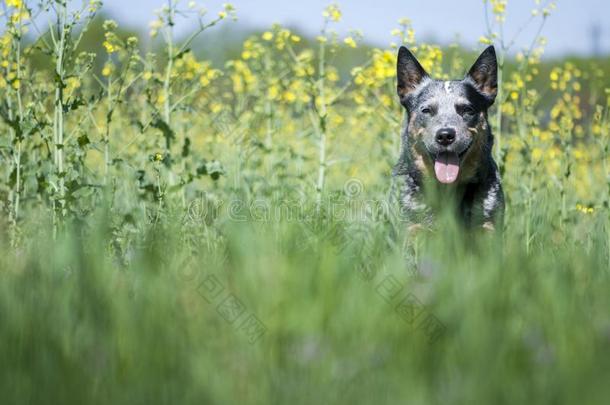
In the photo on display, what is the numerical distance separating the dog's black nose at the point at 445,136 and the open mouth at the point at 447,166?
92mm

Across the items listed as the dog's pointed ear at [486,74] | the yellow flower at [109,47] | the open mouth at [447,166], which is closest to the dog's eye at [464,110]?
the dog's pointed ear at [486,74]

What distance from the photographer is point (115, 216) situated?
150 inches

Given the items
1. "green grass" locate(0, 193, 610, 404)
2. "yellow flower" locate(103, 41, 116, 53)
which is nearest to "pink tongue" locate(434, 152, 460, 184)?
"green grass" locate(0, 193, 610, 404)

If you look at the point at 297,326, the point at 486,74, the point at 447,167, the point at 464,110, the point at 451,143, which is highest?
the point at 486,74

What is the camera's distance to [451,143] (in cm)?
447

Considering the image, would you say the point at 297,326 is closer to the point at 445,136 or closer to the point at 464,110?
the point at 445,136

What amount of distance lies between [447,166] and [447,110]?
46 cm

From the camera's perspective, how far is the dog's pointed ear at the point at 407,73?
483cm

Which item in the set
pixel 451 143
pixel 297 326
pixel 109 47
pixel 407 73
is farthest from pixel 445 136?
pixel 297 326

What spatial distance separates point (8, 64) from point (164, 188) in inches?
52.6

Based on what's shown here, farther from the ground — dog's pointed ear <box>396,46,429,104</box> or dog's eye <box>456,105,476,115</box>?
dog's pointed ear <box>396,46,429,104</box>

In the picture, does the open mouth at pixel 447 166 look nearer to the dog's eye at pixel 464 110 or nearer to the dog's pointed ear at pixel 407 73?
the dog's eye at pixel 464 110

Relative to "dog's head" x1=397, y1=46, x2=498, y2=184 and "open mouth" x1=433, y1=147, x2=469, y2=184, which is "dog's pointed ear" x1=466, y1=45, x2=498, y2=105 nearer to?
"dog's head" x1=397, y1=46, x2=498, y2=184

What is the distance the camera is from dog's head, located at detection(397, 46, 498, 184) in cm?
450
